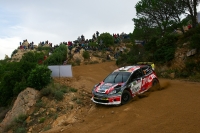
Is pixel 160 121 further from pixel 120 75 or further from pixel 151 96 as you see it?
pixel 120 75

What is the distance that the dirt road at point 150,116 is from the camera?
6969 millimetres

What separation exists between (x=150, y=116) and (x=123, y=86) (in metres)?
2.71

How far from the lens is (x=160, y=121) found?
743 centimetres

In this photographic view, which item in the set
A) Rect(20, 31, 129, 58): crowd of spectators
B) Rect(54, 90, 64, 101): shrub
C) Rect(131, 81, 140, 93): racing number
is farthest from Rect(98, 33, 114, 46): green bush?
Rect(131, 81, 140, 93): racing number

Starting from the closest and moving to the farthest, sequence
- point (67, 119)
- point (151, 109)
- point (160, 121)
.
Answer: point (160, 121), point (151, 109), point (67, 119)

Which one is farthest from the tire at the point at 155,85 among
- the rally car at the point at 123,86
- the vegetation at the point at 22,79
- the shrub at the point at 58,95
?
the vegetation at the point at 22,79

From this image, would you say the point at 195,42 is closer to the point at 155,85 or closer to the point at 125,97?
the point at 155,85

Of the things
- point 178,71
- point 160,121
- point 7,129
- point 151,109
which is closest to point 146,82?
point 151,109

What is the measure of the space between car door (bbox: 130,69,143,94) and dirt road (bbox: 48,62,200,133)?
0.57 m

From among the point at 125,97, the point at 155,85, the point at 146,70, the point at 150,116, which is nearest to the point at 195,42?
the point at 155,85

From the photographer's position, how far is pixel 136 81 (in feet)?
37.1

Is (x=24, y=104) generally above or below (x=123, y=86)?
below

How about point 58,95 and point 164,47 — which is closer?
point 58,95

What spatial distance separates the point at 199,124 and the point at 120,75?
18.4ft
